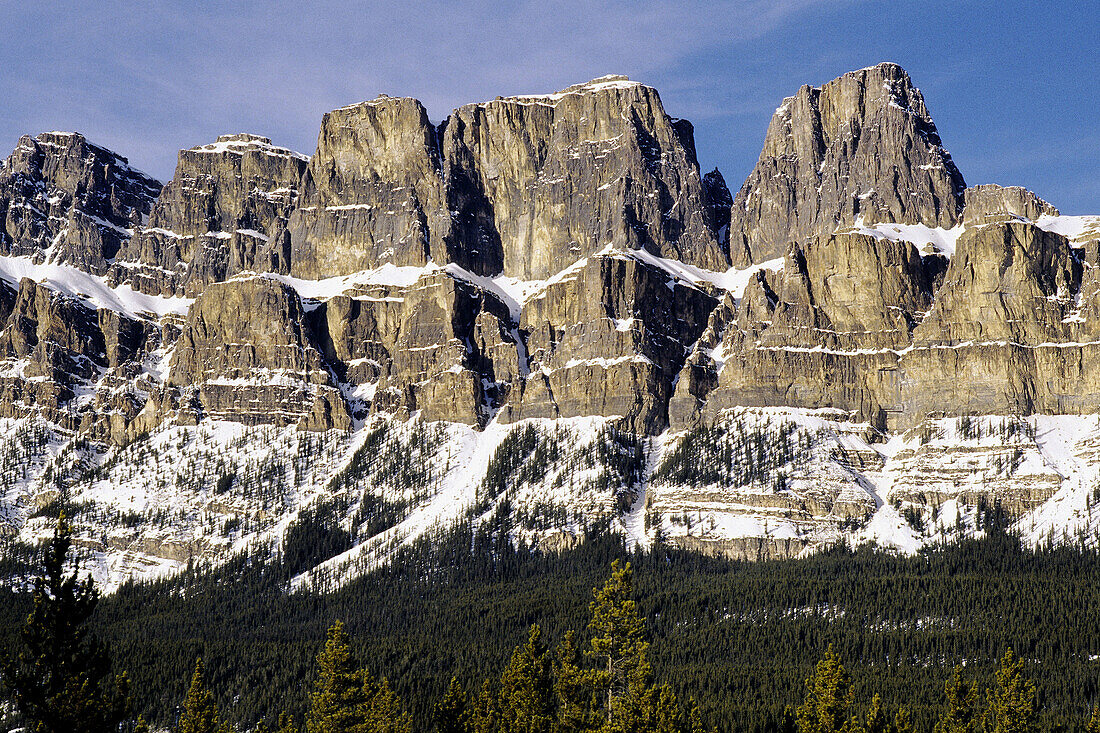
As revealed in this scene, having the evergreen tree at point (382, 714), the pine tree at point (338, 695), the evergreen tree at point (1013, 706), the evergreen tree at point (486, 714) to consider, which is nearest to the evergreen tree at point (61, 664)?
the pine tree at point (338, 695)

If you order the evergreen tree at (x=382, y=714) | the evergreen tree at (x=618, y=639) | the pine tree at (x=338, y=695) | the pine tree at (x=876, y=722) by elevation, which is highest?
the evergreen tree at (x=618, y=639)

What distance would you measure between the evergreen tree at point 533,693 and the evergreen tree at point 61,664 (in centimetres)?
3570

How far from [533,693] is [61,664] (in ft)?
128

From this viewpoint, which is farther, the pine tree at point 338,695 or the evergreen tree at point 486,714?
the evergreen tree at point 486,714

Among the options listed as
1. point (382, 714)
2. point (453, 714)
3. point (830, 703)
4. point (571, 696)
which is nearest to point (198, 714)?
point (382, 714)

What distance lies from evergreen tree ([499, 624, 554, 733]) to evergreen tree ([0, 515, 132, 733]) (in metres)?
35.7

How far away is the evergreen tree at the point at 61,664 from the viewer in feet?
193

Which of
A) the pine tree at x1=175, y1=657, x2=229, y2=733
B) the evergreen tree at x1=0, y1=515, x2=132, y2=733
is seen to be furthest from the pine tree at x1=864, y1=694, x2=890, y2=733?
the evergreen tree at x1=0, y1=515, x2=132, y2=733

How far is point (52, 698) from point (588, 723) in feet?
111

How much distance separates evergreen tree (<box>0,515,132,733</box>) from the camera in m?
58.7

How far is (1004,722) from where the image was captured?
4205 inches

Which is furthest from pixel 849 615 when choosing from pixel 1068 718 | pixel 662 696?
pixel 662 696

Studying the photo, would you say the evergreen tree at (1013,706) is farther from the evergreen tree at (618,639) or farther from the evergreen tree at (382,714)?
the evergreen tree at (382,714)

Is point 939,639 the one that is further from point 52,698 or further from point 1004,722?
point 52,698
